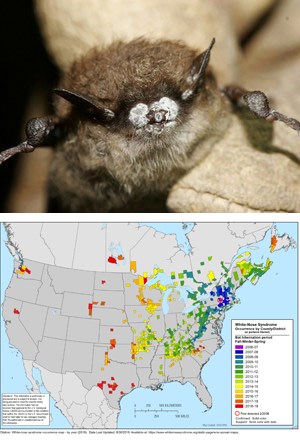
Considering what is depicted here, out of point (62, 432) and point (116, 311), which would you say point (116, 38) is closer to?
point (116, 311)

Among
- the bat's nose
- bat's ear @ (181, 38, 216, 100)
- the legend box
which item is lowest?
the legend box

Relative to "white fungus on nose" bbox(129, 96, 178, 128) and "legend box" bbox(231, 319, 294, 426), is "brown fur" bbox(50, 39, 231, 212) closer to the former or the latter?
"white fungus on nose" bbox(129, 96, 178, 128)

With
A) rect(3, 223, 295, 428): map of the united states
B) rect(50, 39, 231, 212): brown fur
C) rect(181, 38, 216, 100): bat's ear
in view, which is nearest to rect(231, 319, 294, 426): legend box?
rect(3, 223, 295, 428): map of the united states

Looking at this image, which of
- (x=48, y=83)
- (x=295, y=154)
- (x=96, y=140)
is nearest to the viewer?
(x=96, y=140)

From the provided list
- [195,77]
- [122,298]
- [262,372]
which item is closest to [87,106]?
[195,77]

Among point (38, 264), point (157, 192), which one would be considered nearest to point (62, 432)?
point (38, 264)

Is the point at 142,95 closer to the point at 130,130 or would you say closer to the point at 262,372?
the point at 130,130
